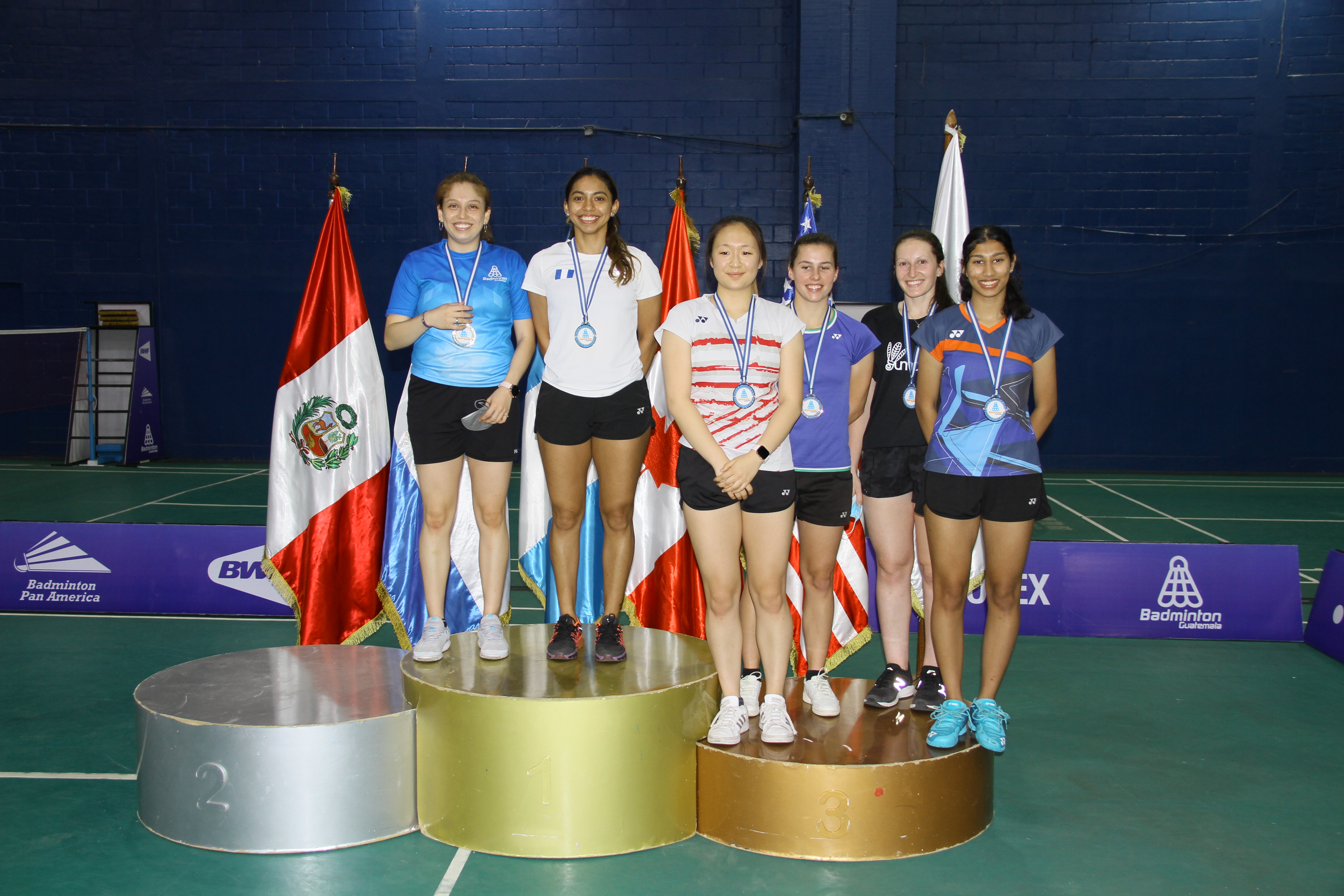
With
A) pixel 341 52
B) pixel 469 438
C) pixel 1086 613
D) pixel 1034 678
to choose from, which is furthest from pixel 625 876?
pixel 341 52

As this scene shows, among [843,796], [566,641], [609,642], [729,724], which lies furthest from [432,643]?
[843,796]

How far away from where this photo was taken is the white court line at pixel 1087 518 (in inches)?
281

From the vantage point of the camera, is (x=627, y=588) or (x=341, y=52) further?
(x=341, y=52)

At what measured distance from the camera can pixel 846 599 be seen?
4254 mm

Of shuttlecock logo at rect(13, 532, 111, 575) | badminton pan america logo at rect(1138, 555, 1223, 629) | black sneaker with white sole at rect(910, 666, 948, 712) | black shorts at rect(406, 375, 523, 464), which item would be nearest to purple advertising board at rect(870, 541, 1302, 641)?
badminton pan america logo at rect(1138, 555, 1223, 629)

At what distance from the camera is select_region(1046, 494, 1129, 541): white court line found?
23.4 feet

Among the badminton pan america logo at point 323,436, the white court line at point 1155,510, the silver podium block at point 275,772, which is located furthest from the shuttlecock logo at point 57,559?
the white court line at point 1155,510

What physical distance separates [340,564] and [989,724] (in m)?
2.81

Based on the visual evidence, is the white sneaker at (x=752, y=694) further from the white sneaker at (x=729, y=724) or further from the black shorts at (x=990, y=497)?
the black shorts at (x=990, y=497)

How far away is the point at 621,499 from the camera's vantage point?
11.2 ft

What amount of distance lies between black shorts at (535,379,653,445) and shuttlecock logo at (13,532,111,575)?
11.1ft

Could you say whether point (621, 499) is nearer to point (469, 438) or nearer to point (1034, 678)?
point (469, 438)

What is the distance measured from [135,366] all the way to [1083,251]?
10397 millimetres

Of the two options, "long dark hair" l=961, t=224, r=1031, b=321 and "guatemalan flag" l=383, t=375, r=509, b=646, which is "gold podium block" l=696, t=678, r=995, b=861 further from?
"guatemalan flag" l=383, t=375, r=509, b=646
